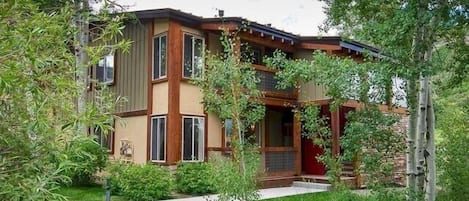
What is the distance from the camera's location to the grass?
10938 mm

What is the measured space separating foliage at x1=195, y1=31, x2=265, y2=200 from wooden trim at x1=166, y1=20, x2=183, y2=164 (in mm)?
3971

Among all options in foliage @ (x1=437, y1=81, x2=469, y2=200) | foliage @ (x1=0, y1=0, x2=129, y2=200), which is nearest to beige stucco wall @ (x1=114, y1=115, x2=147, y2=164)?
foliage @ (x1=437, y1=81, x2=469, y2=200)

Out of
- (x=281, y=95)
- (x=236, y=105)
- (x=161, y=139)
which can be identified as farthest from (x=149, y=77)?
(x=236, y=105)

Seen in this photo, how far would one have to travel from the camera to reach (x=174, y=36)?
13000 mm

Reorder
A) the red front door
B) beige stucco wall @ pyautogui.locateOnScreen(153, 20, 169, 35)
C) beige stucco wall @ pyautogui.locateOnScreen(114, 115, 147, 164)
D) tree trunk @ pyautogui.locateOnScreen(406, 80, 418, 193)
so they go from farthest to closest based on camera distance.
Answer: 1. the red front door
2. beige stucco wall @ pyautogui.locateOnScreen(114, 115, 147, 164)
3. beige stucco wall @ pyautogui.locateOnScreen(153, 20, 169, 35)
4. tree trunk @ pyautogui.locateOnScreen(406, 80, 418, 193)

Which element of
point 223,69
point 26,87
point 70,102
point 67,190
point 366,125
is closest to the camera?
point 26,87

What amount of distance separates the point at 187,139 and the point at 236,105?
5.12 metres

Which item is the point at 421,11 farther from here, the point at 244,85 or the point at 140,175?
the point at 140,175

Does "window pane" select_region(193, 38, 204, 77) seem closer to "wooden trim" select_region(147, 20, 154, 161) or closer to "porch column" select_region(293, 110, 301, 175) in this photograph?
"wooden trim" select_region(147, 20, 154, 161)

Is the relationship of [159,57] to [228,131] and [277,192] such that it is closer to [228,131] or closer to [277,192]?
[228,131]

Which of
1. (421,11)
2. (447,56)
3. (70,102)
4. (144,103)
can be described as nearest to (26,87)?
(70,102)

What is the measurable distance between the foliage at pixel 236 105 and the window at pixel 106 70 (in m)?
7.13

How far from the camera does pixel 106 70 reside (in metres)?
15.6

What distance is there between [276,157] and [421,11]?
9584mm
